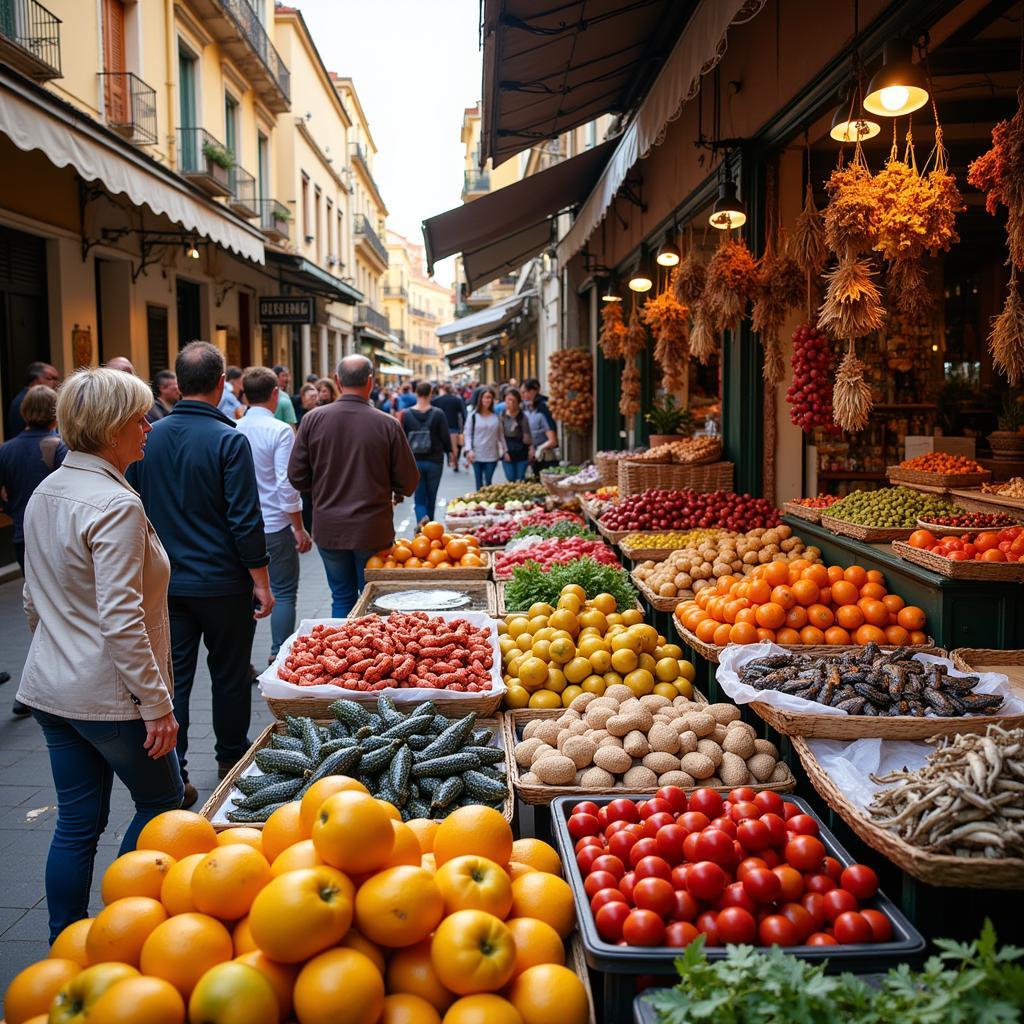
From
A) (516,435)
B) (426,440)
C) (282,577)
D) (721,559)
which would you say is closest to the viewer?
(721,559)

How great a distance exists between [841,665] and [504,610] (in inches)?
92.8

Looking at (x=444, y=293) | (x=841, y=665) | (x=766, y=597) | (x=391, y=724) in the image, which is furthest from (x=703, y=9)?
(x=444, y=293)

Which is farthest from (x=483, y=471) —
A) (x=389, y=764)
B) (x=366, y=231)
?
(x=366, y=231)

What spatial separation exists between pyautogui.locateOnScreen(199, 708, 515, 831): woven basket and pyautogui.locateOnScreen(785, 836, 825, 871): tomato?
3.23ft

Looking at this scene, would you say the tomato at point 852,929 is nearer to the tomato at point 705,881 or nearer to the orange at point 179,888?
the tomato at point 705,881

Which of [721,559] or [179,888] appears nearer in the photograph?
[179,888]

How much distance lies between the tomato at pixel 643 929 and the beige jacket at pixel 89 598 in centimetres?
158

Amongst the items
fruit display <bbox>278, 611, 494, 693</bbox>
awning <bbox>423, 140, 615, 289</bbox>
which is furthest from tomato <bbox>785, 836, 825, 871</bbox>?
awning <bbox>423, 140, 615, 289</bbox>

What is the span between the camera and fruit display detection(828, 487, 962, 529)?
5039 mm

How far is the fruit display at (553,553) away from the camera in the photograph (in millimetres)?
6777

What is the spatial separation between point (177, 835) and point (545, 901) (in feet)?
3.27

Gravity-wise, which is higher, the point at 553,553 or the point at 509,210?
the point at 509,210

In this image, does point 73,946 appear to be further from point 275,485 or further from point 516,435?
point 516,435

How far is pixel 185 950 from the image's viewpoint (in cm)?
195
